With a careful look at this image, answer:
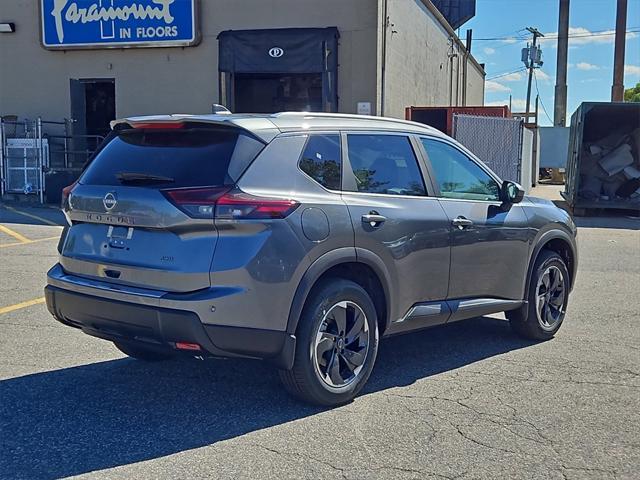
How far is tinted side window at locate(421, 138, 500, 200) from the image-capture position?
18.7 ft

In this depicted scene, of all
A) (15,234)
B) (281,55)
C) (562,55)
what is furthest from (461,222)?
(562,55)

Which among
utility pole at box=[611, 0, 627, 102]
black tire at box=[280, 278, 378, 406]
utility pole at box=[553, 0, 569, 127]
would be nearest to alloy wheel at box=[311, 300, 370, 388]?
black tire at box=[280, 278, 378, 406]

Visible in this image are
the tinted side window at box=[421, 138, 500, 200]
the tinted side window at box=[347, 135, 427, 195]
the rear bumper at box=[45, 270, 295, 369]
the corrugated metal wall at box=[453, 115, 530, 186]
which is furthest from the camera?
the corrugated metal wall at box=[453, 115, 530, 186]

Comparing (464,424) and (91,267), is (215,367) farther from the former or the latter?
(464,424)

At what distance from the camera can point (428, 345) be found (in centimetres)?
639

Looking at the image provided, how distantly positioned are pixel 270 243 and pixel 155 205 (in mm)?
715

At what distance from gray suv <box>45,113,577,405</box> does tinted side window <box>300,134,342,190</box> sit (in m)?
0.01

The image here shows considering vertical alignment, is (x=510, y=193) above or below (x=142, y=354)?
above

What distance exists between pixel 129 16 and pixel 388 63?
22.6ft

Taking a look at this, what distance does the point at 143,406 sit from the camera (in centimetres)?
474

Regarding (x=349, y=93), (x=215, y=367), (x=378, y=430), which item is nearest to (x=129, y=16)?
(x=349, y=93)

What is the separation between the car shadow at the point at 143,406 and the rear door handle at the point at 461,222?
44.4 inches

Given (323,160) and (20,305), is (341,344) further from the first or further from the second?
(20,305)

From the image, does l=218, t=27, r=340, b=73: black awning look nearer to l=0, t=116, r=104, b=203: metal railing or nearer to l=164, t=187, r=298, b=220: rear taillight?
l=0, t=116, r=104, b=203: metal railing
